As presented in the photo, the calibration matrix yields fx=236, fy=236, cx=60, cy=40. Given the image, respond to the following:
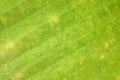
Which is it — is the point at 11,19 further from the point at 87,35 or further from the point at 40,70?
the point at 87,35

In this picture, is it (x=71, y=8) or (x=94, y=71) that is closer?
(x=94, y=71)

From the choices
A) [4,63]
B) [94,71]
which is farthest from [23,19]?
[94,71]

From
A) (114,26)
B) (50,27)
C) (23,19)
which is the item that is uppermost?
(23,19)

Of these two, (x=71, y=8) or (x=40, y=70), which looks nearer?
(x=40, y=70)

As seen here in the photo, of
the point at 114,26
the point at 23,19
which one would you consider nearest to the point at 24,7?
the point at 23,19

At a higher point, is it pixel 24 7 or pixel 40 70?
pixel 24 7

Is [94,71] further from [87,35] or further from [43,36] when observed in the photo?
[43,36]
